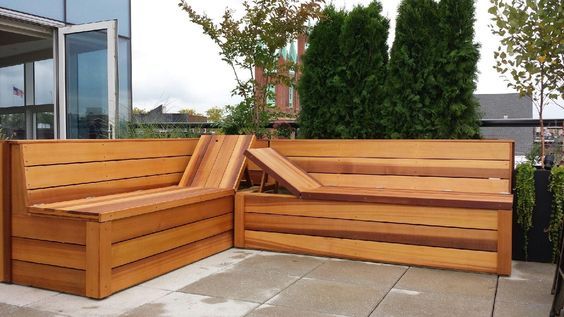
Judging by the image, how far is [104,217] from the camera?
113 inches

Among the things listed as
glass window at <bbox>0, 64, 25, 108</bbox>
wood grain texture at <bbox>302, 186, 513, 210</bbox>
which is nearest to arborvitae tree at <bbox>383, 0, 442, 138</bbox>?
wood grain texture at <bbox>302, 186, 513, 210</bbox>

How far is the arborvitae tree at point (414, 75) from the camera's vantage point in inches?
196

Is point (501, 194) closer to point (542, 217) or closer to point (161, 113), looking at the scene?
point (542, 217)

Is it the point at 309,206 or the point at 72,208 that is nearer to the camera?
the point at 72,208

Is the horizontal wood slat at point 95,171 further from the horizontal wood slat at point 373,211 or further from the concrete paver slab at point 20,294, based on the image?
the horizontal wood slat at point 373,211

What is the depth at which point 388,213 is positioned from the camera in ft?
12.5

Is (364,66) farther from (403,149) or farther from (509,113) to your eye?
(509,113)

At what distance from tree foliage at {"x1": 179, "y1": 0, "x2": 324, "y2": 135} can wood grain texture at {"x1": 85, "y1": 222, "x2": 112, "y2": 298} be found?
342cm

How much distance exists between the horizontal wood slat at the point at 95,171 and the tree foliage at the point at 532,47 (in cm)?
318

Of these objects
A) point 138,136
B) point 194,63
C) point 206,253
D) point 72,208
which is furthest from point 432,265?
→ point 194,63

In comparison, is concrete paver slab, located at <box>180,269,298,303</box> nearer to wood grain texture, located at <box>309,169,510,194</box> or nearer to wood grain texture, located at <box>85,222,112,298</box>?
wood grain texture, located at <box>85,222,112,298</box>

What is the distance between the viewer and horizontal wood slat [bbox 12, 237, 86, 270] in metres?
2.95

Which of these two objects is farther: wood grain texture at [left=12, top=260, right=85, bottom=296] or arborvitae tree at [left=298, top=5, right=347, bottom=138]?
arborvitae tree at [left=298, top=5, right=347, bottom=138]

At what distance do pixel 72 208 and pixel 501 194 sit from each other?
10.2 ft
